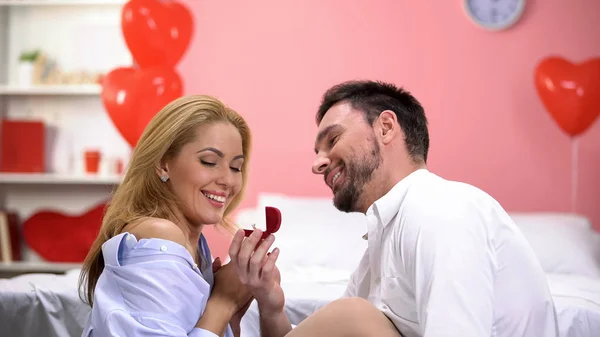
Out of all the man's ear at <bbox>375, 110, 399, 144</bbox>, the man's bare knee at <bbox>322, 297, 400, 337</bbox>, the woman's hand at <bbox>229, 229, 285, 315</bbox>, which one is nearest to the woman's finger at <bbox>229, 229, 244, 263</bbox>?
the woman's hand at <bbox>229, 229, 285, 315</bbox>

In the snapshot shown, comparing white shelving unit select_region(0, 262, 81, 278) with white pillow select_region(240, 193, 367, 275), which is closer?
white pillow select_region(240, 193, 367, 275)

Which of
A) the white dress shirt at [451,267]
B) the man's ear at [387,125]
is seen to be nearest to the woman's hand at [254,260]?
the white dress shirt at [451,267]

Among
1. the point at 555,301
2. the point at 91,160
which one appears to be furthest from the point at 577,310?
the point at 91,160

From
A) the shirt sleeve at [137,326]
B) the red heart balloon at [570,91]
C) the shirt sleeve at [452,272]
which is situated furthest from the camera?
the red heart balloon at [570,91]

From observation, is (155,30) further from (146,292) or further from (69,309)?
(146,292)

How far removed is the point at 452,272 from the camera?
4.19 ft

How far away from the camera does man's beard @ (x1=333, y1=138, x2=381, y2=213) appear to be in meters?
1.70

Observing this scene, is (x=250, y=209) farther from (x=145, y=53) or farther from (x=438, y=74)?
(x=438, y=74)

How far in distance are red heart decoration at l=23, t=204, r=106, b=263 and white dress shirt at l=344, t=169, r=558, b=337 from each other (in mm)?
2758

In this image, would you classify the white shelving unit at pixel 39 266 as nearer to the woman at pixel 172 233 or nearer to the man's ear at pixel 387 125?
the woman at pixel 172 233

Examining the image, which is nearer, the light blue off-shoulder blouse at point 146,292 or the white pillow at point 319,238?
the light blue off-shoulder blouse at point 146,292

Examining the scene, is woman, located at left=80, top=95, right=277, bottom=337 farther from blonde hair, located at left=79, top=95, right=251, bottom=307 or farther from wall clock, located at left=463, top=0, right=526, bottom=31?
wall clock, located at left=463, top=0, right=526, bottom=31

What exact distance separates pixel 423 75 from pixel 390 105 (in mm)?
2256

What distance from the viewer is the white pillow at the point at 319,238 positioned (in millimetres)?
3205
